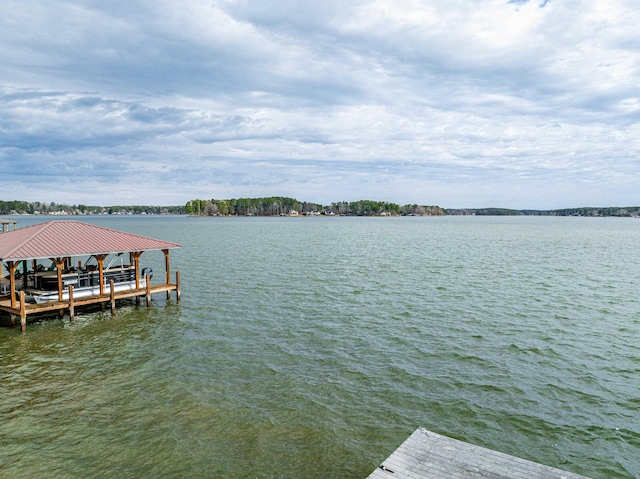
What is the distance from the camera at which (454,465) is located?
8352mm

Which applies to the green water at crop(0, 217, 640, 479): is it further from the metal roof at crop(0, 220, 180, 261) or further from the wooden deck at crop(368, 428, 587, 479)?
Answer: the metal roof at crop(0, 220, 180, 261)

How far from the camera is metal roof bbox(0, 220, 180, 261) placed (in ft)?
66.0

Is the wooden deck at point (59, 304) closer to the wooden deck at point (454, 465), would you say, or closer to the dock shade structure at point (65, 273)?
the dock shade structure at point (65, 273)

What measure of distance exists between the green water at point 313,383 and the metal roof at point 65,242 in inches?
138

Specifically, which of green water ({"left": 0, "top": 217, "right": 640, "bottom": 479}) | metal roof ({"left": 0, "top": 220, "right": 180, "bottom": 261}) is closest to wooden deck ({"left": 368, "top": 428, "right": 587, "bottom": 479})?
green water ({"left": 0, "top": 217, "right": 640, "bottom": 479})

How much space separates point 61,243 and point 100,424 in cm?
1365

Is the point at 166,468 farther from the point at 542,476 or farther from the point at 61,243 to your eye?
the point at 61,243

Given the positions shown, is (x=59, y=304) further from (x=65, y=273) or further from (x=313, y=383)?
(x=313, y=383)

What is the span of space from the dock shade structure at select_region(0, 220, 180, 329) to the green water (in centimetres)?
116

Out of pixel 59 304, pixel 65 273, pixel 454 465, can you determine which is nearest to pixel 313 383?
pixel 454 465

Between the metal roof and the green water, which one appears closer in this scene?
the green water

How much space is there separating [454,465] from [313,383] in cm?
642

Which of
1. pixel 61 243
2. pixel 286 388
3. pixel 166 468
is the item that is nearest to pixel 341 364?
pixel 286 388

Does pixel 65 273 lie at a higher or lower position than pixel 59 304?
higher
